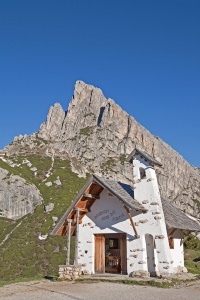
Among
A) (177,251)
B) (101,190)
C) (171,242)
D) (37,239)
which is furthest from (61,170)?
(171,242)

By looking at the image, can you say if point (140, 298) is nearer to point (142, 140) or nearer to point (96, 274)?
point (96, 274)

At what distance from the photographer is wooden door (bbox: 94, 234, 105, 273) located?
17.0 m

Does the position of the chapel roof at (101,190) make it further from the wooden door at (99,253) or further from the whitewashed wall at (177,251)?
the whitewashed wall at (177,251)

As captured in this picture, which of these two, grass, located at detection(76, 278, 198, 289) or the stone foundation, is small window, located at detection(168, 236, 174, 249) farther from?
the stone foundation

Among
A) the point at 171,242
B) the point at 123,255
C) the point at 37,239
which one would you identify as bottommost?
the point at 123,255

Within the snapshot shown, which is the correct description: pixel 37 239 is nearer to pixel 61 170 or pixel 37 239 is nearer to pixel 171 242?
pixel 61 170

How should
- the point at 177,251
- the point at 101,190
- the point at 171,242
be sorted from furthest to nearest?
the point at 101,190, the point at 177,251, the point at 171,242

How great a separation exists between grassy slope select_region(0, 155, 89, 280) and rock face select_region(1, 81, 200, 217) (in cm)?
2834

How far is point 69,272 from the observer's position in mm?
15055

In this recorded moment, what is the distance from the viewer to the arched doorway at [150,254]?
15249mm

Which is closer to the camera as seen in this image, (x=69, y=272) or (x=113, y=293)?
(x=113, y=293)

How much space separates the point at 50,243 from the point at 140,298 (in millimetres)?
51371

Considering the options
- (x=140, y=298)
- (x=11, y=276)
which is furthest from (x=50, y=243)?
(x=140, y=298)

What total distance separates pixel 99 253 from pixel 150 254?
3416 millimetres
